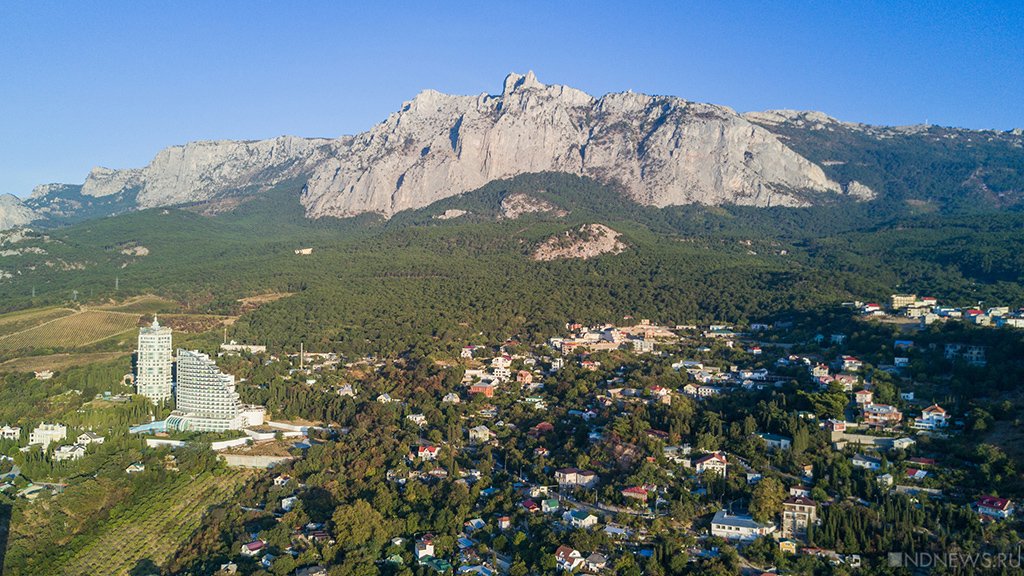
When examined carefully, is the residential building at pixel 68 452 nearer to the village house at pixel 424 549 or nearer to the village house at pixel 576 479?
the village house at pixel 424 549

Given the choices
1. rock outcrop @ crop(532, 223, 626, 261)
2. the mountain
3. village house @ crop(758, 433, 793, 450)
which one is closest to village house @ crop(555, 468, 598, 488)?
village house @ crop(758, 433, 793, 450)

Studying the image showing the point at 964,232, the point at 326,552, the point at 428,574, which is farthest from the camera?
the point at 964,232

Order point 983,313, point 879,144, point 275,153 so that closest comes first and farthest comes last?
1. point 983,313
2. point 879,144
3. point 275,153

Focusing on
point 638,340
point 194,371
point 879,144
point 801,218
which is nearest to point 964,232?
point 801,218

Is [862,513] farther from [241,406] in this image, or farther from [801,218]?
[801,218]

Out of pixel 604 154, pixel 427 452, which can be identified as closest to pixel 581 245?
pixel 604 154

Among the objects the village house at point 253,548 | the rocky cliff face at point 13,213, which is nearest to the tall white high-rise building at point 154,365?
the village house at point 253,548
